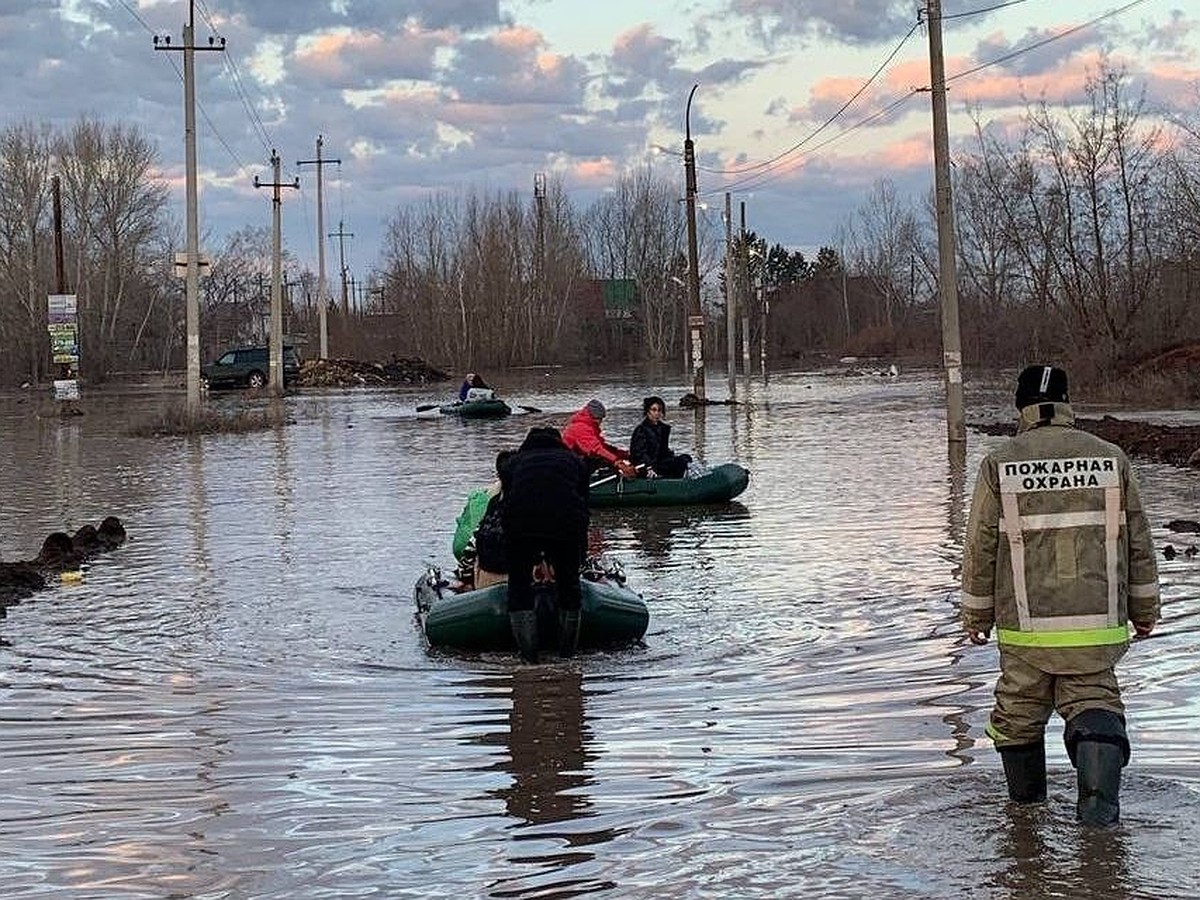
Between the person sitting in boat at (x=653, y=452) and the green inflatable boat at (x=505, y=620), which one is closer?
the green inflatable boat at (x=505, y=620)

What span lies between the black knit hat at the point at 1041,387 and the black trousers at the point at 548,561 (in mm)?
4651

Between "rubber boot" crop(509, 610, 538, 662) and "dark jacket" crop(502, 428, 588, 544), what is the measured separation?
1.59ft

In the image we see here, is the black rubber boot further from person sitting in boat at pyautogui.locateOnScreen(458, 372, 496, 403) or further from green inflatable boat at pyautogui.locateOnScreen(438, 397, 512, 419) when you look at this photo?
person sitting in boat at pyautogui.locateOnScreen(458, 372, 496, 403)

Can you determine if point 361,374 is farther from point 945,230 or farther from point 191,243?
point 945,230

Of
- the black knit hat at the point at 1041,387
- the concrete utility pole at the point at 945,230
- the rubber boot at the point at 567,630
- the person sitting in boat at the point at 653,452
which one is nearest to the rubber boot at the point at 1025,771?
the black knit hat at the point at 1041,387

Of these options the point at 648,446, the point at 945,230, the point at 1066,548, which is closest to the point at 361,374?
the point at 945,230

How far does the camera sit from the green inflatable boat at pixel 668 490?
67.9 ft

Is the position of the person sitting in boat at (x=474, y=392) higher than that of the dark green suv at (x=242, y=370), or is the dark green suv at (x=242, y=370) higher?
the dark green suv at (x=242, y=370)

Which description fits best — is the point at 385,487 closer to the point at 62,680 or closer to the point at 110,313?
the point at 62,680

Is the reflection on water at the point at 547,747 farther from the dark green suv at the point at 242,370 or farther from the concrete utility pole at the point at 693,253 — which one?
the dark green suv at the point at 242,370

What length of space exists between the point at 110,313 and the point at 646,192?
47.7 metres

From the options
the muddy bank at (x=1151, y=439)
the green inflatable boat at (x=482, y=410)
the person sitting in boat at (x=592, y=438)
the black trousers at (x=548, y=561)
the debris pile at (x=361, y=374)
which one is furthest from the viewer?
the debris pile at (x=361, y=374)

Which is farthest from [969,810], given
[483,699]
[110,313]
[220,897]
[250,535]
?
[110,313]

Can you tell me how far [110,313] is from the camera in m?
93.4
